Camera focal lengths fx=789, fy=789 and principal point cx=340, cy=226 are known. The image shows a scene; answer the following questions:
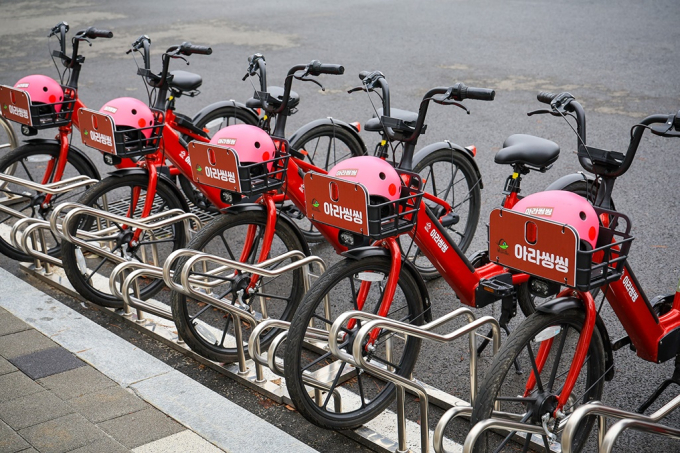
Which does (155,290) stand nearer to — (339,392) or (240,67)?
(339,392)

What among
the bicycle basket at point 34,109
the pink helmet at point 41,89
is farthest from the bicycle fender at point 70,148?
the pink helmet at point 41,89

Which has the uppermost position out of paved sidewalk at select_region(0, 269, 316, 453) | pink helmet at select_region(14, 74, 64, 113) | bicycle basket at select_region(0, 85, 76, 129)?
pink helmet at select_region(14, 74, 64, 113)

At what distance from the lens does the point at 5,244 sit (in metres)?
5.61

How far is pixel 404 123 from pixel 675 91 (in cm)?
661

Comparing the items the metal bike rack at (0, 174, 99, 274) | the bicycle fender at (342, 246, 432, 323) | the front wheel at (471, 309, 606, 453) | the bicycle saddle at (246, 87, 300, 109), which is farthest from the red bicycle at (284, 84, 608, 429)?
the metal bike rack at (0, 174, 99, 274)

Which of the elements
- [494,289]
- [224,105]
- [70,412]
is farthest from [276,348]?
→ [224,105]

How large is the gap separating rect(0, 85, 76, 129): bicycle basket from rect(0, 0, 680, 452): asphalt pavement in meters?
1.08

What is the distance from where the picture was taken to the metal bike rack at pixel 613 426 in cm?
254

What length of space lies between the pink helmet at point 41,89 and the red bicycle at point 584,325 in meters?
3.66

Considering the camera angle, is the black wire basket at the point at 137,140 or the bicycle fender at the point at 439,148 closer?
the black wire basket at the point at 137,140

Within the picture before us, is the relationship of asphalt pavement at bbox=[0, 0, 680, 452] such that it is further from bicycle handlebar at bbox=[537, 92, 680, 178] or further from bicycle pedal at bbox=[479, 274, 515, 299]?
bicycle handlebar at bbox=[537, 92, 680, 178]

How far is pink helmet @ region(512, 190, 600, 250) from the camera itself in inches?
125

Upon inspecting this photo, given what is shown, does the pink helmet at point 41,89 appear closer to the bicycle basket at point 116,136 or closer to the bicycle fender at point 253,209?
the bicycle basket at point 116,136

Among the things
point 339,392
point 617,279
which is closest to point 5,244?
point 339,392
